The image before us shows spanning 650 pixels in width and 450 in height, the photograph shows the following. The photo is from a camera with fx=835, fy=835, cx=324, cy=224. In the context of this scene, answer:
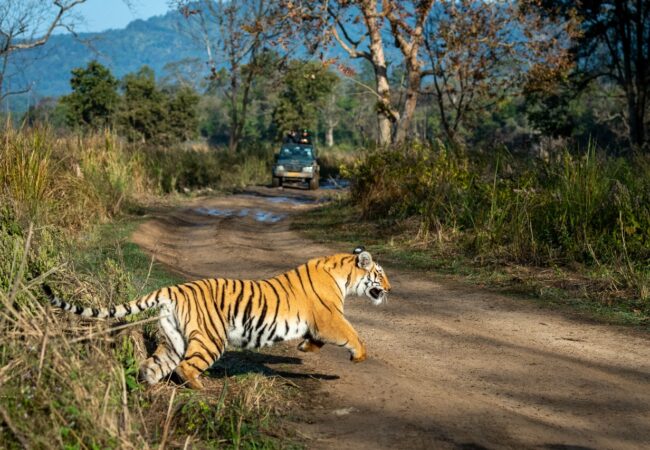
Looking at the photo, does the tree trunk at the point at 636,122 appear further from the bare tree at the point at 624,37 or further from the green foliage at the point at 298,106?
the green foliage at the point at 298,106

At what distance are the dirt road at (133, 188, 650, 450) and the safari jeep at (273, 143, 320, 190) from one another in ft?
71.6

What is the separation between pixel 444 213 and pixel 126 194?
27.7 feet

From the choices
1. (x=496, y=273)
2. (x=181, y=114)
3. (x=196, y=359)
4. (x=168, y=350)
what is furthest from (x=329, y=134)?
(x=196, y=359)

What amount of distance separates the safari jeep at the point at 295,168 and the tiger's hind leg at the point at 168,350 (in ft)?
90.4

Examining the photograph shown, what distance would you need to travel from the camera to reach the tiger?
5.88m

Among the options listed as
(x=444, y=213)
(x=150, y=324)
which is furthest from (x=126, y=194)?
(x=150, y=324)

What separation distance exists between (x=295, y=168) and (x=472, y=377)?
88.4 ft

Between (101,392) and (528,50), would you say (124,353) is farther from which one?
(528,50)

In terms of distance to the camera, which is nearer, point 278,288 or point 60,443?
point 60,443

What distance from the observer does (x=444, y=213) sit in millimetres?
14672

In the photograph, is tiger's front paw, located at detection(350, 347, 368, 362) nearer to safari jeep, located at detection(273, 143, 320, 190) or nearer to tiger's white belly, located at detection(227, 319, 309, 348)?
tiger's white belly, located at detection(227, 319, 309, 348)

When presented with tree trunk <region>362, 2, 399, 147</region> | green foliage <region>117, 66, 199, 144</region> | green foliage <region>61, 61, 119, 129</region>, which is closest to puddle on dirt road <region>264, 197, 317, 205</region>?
tree trunk <region>362, 2, 399, 147</region>

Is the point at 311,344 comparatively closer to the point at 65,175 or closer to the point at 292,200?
the point at 65,175

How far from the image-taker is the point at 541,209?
12.5 meters
